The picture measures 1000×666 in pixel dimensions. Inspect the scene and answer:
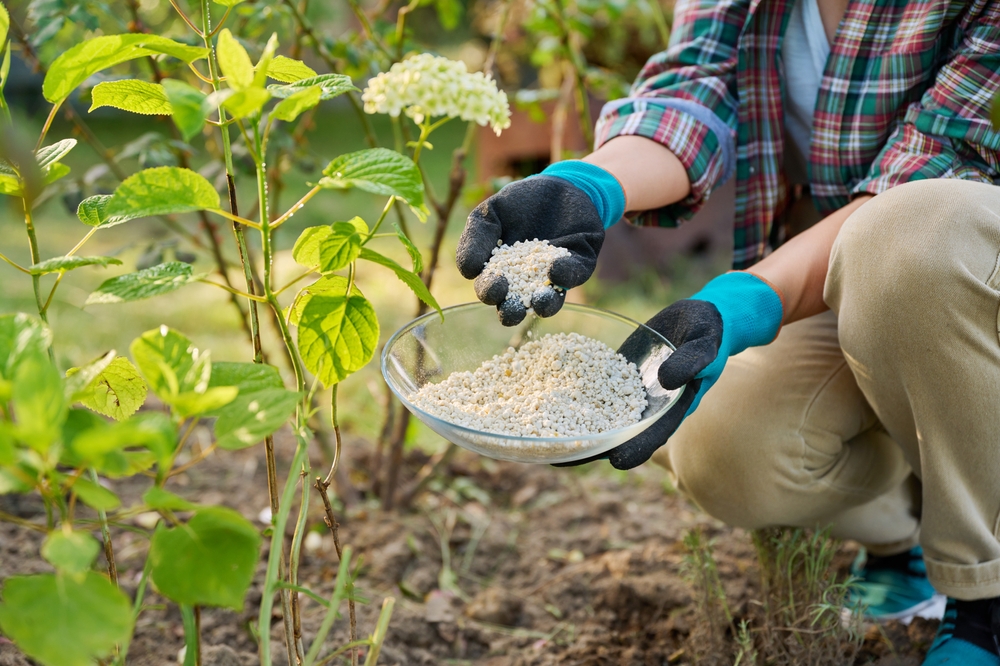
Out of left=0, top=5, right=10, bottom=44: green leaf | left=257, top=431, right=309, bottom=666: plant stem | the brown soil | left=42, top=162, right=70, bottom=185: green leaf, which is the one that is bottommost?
the brown soil

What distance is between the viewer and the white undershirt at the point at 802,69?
1.37m

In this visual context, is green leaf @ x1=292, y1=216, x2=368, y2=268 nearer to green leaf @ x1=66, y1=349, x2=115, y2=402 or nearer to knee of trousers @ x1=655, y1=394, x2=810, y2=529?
green leaf @ x1=66, y1=349, x2=115, y2=402

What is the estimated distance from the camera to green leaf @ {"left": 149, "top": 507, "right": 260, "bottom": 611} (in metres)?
0.57

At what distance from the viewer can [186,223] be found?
346cm

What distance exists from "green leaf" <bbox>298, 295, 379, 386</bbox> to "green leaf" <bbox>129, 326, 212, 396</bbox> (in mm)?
111

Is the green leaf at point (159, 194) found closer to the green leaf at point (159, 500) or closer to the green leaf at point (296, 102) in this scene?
the green leaf at point (296, 102)

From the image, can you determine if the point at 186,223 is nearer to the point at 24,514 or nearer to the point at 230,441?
the point at 24,514

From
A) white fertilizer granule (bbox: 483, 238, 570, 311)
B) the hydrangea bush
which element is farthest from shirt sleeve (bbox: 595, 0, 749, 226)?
the hydrangea bush

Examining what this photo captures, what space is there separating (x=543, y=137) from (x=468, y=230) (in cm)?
209

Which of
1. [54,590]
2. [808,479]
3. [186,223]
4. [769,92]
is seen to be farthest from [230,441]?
[186,223]

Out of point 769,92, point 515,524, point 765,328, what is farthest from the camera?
point 515,524

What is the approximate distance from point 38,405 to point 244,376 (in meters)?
0.18

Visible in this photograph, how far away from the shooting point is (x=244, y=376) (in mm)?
658

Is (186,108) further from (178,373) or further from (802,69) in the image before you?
(802,69)
